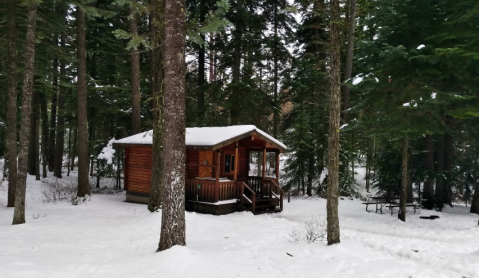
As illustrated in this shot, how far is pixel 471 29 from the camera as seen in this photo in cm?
1100

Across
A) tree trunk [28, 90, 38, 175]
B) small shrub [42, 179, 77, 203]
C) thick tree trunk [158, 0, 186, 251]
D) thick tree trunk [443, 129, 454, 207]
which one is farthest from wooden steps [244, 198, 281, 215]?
tree trunk [28, 90, 38, 175]

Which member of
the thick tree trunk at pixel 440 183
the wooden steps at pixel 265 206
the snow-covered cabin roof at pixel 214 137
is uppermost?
the snow-covered cabin roof at pixel 214 137

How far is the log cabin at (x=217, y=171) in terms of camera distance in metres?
12.9

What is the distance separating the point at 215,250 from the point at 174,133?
295cm

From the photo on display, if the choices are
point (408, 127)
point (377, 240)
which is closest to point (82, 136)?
point (377, 240)

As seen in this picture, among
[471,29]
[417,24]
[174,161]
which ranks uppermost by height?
[417,24]

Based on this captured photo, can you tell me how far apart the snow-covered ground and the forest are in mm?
680

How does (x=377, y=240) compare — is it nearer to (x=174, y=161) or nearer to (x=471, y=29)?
(x=174, y=161)

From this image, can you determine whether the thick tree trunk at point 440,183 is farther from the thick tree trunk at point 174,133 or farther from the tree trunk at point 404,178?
the thick tree trunk at point 174,133

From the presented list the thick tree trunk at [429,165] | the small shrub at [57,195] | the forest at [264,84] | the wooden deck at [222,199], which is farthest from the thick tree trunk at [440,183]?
the small shrub at [57,195]

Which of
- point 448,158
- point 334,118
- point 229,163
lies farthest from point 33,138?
point 448,158

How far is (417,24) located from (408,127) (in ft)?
16.0

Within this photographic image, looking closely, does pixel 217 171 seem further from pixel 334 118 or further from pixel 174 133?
pixel 334 118

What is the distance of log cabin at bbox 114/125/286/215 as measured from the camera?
1285 cm
